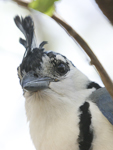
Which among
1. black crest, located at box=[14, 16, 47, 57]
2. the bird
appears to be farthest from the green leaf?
black crest, located at box=[14, 16, 47, 57]

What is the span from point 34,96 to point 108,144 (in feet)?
1.57

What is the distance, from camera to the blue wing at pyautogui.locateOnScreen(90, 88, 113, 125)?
132 cm

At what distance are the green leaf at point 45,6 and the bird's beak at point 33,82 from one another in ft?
1.94

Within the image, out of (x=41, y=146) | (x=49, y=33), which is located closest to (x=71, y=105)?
(x=41, y=146)

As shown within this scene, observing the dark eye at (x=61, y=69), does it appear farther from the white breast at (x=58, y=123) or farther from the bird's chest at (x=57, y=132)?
the bird's chest at (x=57, y=132)

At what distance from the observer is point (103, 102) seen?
139 cm

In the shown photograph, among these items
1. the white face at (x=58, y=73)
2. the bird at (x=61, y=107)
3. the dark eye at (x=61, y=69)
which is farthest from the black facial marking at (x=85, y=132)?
the dark eye at (x=61, y=69)

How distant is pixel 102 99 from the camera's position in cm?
141

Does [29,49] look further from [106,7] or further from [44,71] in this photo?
[106,7]

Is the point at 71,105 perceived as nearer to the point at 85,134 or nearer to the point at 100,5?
the point at 85,134

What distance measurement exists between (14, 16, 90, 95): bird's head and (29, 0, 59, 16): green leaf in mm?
592

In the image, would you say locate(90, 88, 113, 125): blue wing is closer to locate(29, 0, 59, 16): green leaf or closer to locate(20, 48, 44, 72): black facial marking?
locate(20, 48, 44, 72): black facial marking

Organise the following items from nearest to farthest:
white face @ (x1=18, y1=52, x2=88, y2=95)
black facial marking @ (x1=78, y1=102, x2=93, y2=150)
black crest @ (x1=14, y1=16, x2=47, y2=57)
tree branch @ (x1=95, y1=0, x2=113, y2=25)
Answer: tree branch @ (x1=95, y1=0, x2=113, y2=25) < black facial marking @ (x1=78, y1=102, x2=93, y2=150) < white face @ (x1=18, y1=52, x2=88, y2=95) < black crest @ (x1=14, y1=16, x2=47, y2=57)

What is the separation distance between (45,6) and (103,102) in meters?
0.80
